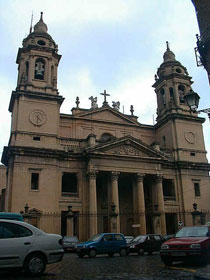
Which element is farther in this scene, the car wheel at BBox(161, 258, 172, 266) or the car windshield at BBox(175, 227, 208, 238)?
the car windshield at BBox(175, 227, 208, 238)

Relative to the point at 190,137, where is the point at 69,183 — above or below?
below

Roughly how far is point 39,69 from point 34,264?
27978 mm

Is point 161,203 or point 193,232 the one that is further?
point 161,203

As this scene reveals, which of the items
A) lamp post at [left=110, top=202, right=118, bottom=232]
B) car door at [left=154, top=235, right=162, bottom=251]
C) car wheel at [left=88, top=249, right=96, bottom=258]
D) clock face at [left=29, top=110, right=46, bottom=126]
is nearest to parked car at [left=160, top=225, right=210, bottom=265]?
car wheel at [left=88, top=249, right=96, bottom=258]

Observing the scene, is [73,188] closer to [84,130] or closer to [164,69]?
[84,130]

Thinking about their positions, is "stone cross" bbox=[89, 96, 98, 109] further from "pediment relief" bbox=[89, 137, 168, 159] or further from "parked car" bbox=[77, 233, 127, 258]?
"parked car" bbox=[77, 233, 127, 258]

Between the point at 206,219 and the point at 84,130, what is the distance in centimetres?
1641

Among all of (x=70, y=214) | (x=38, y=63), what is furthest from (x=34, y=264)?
(x=38, y=63)

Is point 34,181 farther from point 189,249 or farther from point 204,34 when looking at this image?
point 189,249

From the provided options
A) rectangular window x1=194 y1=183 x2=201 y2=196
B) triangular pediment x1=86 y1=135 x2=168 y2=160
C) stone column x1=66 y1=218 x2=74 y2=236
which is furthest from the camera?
rectangular window x1=194 y1=183 x2=201 y2=196

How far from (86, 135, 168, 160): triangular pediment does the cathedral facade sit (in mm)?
103

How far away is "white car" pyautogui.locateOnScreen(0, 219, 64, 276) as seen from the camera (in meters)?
8.37

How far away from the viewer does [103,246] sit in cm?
1744

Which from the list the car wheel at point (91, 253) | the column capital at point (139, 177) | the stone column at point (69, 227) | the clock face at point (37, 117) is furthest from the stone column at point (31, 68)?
the car wheel at point (91, 253)
